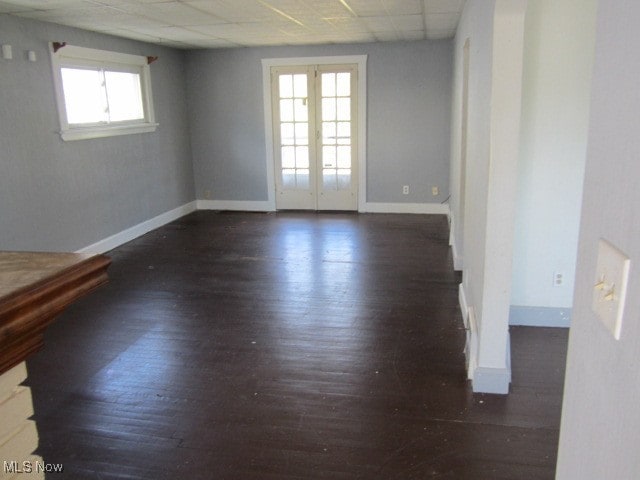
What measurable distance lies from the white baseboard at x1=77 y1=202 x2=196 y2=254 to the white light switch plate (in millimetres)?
5295

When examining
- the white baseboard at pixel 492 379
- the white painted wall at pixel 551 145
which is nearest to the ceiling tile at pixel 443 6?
the white painted wall at pixel 551 145

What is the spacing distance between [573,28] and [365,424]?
8.47ft

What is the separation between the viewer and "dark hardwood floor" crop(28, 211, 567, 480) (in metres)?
2.34

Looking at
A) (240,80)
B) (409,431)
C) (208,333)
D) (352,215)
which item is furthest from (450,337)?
(240,80)

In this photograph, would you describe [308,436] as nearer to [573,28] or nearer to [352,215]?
[573,28]

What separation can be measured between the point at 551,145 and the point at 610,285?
2.85 meters

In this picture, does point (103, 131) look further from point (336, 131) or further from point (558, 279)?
point (558, 279)

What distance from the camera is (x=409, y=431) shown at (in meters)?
2.52

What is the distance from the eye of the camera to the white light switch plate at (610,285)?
75 centimetres

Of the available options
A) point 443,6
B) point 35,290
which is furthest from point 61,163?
point 35,290

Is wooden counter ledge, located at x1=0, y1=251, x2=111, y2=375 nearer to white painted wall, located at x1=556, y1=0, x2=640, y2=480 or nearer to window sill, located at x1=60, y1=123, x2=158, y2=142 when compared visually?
white painted wall, located at x1=556, y1=0, x2=640, y2=480

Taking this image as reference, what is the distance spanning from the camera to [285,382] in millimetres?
2986

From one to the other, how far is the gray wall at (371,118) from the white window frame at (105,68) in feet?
3.81

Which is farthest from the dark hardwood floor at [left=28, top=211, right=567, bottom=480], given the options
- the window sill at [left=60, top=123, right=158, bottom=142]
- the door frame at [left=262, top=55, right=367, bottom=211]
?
the door frame at [left=262, top=55, right=367, bottom=211]
